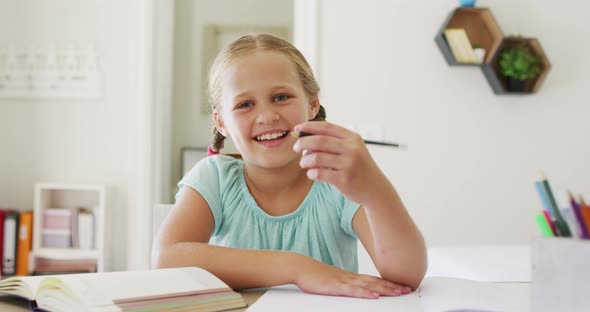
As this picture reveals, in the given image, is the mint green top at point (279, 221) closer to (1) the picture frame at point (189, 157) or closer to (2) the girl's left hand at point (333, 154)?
(2) the girl's left hand at point (333, 154)

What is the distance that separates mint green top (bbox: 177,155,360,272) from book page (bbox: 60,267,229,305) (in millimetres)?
392

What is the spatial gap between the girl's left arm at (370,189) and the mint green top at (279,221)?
10.9 inches

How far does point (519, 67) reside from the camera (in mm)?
2521

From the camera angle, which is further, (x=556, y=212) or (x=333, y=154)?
(x=333, y=154)

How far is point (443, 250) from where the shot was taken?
189 cm

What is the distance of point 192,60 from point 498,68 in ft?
6.99

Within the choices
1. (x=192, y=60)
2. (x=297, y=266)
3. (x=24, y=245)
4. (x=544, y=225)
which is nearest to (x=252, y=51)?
(x=297, y=266)

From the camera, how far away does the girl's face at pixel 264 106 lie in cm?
113

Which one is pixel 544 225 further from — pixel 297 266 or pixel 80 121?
A: pixel 80 121

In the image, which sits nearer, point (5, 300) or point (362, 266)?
point (5, 300)

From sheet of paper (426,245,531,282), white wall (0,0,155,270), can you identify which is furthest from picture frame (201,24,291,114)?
sheet of paper (426,245,531,282)

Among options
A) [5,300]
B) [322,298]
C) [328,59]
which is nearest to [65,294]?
[5,300]

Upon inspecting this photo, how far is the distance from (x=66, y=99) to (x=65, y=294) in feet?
8.30

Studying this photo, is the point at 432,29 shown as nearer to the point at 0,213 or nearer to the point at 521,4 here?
the point at 521,4
